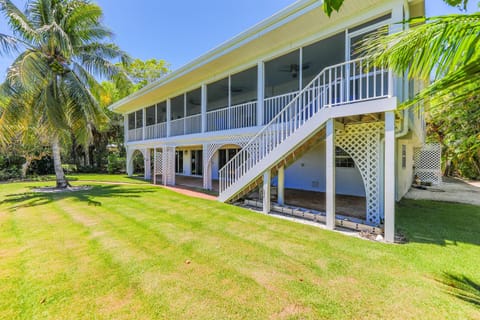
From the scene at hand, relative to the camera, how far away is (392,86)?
4637mm

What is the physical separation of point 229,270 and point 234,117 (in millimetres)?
6902

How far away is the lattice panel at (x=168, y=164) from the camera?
12570 mm

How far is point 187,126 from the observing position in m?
12.1

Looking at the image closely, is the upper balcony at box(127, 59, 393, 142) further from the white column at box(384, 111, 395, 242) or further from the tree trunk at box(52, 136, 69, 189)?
the tree trunk at box(52, 136, 69, 189)

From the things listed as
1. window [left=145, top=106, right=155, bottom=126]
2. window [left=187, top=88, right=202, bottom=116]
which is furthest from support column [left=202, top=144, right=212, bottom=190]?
window [left=145, top=106, right=155, bottom=126]

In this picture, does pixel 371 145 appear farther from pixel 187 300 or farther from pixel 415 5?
→ pixel 187 300

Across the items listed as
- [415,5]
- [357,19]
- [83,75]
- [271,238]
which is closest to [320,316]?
[271,238]

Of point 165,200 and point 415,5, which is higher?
point 415,5

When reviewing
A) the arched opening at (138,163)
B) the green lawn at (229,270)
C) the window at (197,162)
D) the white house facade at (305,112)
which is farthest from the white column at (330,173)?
the arched opening at (138,163)

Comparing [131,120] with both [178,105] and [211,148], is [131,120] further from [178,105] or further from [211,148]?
[211,148]

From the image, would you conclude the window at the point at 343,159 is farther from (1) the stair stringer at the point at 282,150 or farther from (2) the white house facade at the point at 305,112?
(1) the stair stringer at the point at 282,150

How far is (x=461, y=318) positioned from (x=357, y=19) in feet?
21.1

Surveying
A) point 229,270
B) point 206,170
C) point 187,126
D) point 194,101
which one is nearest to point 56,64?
point 187,126

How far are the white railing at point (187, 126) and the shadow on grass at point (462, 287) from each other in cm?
994
